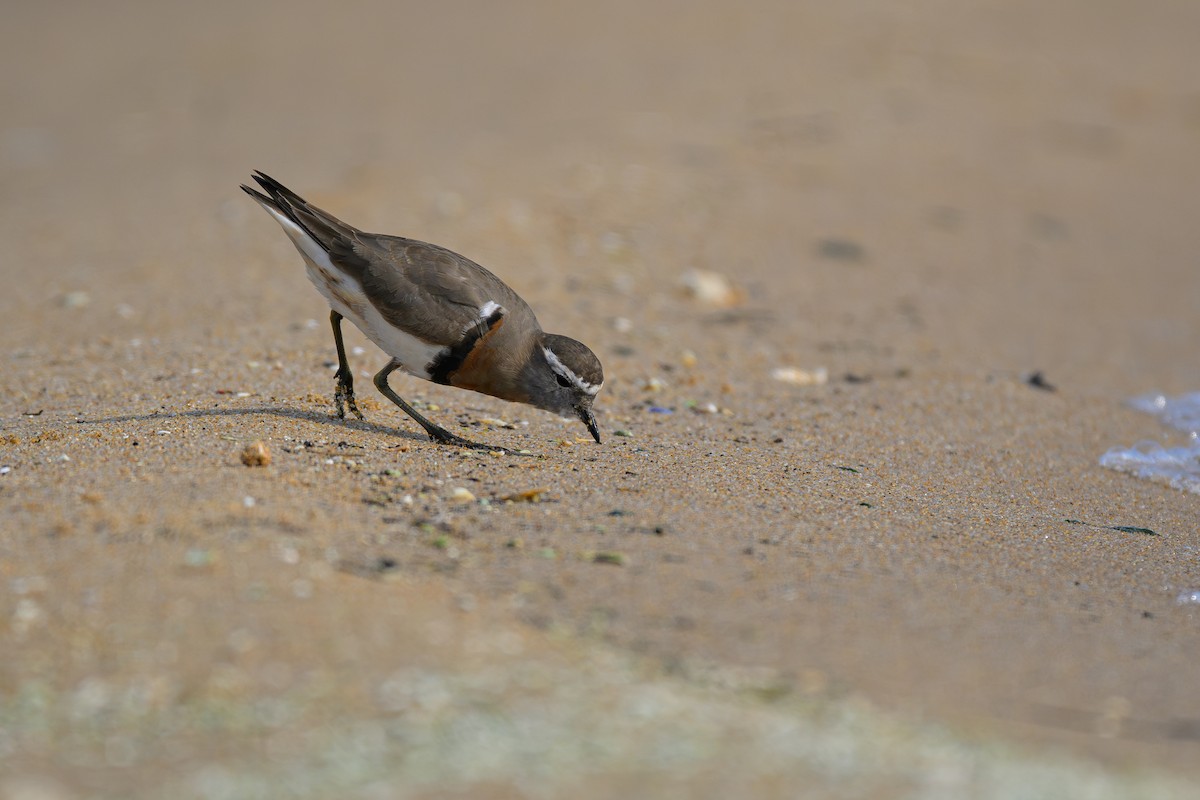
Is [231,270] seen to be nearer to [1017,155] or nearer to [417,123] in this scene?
[417,123]

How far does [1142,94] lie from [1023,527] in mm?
10599

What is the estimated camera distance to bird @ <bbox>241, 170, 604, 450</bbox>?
20.3ft

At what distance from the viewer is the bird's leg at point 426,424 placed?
6.16 metres

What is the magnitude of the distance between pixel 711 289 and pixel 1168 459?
11.9ft

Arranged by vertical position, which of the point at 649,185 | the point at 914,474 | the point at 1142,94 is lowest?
the point at 914,474

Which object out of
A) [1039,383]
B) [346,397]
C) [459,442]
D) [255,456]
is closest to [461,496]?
[255,456]

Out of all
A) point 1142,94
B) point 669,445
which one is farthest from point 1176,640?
point 1142,94

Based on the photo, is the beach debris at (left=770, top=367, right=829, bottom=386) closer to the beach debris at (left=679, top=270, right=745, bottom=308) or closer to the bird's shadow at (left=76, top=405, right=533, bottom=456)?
the beach debris at (left=679, top=270, right=745, bottom=308)

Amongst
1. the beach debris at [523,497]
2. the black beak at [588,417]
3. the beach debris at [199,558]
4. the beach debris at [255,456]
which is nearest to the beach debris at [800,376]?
the black beak at [588,417]

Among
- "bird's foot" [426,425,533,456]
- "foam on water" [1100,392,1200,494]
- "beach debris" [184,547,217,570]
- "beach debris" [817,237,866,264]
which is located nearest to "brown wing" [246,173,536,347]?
"bird's foot" [426,425,533,456]

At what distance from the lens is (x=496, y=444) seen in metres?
6.32

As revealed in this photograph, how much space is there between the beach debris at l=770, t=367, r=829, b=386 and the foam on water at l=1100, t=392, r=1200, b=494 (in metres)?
1.83

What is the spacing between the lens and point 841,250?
35.1 ft

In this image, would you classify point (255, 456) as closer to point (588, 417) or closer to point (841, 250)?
point (588, 417)
